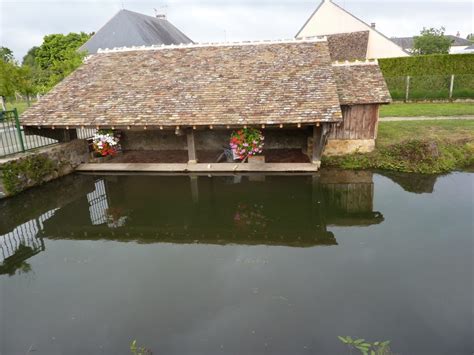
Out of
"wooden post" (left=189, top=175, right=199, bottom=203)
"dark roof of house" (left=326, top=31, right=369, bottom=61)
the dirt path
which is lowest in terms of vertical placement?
"wooden post" (left=189, top=175, right=199, bottom=203)

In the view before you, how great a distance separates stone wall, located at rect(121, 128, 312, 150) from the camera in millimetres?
11805

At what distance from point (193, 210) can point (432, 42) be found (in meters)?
33.8

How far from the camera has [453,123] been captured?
12.8 metres

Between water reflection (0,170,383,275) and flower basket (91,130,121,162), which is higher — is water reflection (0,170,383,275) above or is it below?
below

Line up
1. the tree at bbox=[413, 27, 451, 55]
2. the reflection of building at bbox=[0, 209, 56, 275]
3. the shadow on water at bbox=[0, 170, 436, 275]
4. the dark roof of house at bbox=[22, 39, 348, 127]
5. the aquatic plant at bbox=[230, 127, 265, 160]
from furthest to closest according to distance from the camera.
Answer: the tree at bbox=[413, 27, 451, 55] → the aquatic plant at bbox=[230, 127, 265, 160] → the dark roof of house at bbox=[22, 39, 348, 127] → the shadow on water at bbox=[0, 170, 436, 275] → the reflection of building at bbox=[0, 209, 56, 275]

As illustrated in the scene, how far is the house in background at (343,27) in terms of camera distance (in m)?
23.2

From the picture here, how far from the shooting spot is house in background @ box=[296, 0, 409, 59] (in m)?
23.2

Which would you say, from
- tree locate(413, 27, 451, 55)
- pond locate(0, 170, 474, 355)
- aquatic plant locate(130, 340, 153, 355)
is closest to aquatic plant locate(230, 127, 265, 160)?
pond locate(0, 170, 474, 355)

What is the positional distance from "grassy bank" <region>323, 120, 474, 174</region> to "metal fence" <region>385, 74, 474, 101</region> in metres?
8.16

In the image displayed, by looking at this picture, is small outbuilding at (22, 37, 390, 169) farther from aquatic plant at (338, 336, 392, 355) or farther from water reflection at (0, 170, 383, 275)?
aquatic plant at (338, 336, 392, 355)

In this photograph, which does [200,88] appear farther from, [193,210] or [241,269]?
[241,269]

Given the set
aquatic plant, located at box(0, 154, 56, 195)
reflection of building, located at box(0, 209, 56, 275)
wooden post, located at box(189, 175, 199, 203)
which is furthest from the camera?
aquatic plant, located at box(0, 154, 56, 195)

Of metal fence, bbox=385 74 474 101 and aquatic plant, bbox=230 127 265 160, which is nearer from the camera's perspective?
aquatic plant, bbox=230 127 265 160

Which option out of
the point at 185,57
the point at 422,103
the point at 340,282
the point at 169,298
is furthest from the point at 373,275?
the point at 422,103
